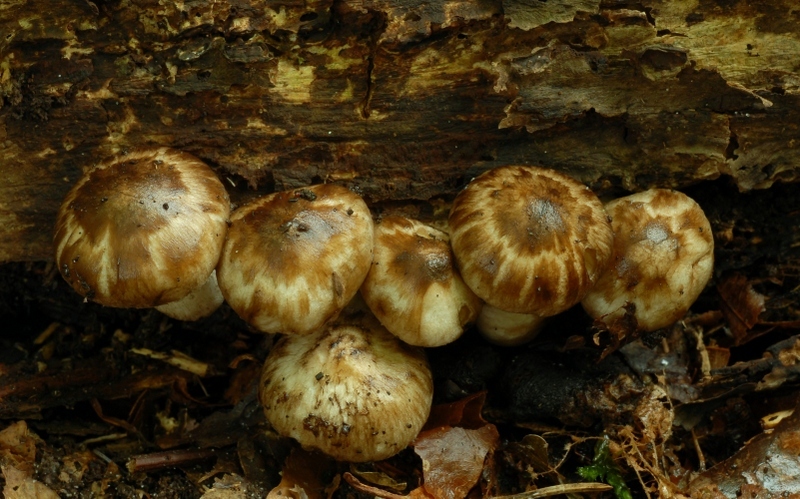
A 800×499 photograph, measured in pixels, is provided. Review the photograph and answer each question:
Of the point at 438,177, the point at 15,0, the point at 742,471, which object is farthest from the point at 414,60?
the point at 742,471

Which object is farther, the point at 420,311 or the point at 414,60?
the point at 414,60

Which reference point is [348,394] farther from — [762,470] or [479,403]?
[762,470]

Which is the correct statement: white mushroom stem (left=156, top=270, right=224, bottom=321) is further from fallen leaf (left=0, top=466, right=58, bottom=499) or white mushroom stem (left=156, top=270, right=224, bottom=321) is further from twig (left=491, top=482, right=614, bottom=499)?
twig (left=491, top=482, right=614, bottom=499)

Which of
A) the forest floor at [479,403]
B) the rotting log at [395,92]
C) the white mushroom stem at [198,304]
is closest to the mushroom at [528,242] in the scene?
the rotting log at [395,92]

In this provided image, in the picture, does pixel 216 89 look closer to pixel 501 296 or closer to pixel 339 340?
pixel 339 340

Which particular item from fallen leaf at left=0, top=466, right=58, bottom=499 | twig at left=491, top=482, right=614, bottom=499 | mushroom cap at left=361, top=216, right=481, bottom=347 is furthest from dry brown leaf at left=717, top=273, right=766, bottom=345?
fallen leaf at left=0, top=466, right=58, bottom=499

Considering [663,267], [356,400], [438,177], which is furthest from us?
[438,177]
